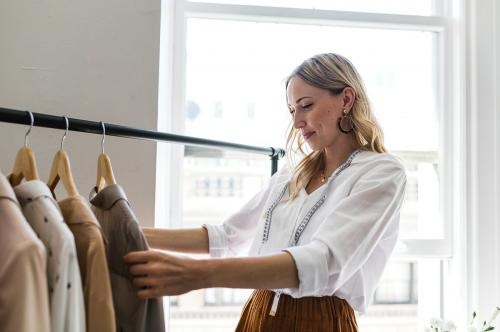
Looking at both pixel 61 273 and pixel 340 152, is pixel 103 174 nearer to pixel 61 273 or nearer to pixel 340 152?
pixel 61 273

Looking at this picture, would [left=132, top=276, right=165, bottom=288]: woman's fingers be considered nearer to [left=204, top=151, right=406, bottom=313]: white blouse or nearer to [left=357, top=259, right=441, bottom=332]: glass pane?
[left=204, top=151, right=406, bottom=313]: white blouse

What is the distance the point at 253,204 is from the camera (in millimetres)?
1653

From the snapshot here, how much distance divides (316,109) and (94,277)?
737mm

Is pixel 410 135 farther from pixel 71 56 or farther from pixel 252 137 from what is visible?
pixel 71 56

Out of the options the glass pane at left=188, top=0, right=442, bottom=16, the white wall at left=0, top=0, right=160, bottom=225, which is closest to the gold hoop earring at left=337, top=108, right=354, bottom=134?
the white wall at left=0, top=0, right=160, bottom=225

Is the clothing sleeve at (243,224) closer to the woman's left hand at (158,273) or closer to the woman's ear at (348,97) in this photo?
the woman's ear at (348,97)

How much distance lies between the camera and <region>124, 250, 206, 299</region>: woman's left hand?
0.98m

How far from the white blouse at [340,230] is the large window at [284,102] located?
57 centimetres

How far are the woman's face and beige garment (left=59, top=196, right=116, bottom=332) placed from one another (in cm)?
69

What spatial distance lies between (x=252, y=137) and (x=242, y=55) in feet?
0.97

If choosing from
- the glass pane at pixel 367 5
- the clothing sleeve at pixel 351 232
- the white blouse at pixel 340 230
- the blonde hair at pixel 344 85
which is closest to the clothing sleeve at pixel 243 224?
the white blouse at pixel 340 230

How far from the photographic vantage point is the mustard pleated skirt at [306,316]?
1.36 meters

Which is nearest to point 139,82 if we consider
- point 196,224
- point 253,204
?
point 253,204

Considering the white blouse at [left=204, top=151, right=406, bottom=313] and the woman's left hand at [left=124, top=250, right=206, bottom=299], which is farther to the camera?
the white blouse at [left=204, top=151, right=406, bottom=313]
